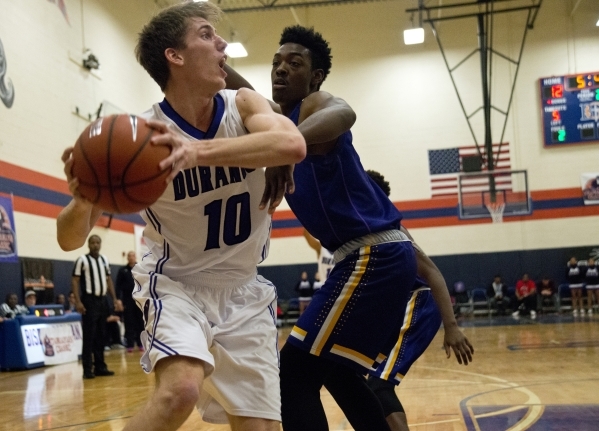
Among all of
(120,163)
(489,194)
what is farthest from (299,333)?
(489,194)

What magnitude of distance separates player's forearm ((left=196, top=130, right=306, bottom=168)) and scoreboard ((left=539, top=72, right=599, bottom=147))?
18.5 meters

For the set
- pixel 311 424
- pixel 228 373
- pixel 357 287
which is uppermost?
pixel 357 287

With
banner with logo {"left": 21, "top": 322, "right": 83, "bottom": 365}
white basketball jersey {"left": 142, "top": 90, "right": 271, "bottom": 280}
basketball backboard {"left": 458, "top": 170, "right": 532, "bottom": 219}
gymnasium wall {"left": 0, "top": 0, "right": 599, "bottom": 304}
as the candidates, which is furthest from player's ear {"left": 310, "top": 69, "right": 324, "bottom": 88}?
basketball backboard {"left": 458, "top": 170, "right": 532, "bottom": 219}

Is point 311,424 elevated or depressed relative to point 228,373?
depressed

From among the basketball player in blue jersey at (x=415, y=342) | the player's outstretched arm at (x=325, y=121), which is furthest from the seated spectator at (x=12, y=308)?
the player's outstretched arm at (x=325, y=121)

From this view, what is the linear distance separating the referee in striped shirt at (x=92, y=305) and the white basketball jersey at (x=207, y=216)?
6755mm

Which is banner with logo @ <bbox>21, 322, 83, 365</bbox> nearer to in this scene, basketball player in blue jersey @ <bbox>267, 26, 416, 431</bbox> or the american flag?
basketball player in blue jersey @ <bbox>267, 26, 416, 431</bbox>

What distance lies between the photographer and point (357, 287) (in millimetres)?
3092

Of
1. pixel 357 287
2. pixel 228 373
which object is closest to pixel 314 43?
pixel 357 287

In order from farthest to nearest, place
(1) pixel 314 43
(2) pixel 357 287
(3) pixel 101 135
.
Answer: (1) pixel 314 43, (2) pixel 357 287, (3) pixel 101 135

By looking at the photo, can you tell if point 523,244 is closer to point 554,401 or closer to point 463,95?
point 463,95

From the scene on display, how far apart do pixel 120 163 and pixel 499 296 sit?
18.1m

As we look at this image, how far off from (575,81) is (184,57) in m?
18.6

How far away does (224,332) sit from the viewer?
2.61 metres
